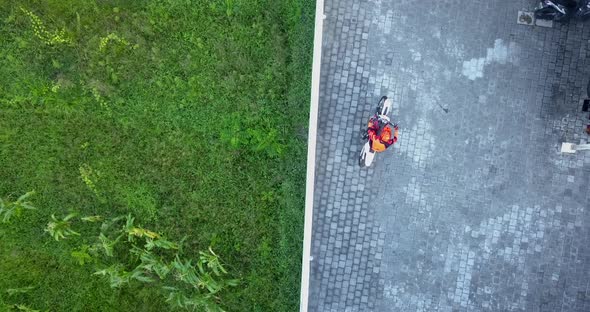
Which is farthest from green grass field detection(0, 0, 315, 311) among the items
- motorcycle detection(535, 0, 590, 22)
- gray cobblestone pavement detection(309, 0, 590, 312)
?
motorcycle detection(535, 0, 590, 22)

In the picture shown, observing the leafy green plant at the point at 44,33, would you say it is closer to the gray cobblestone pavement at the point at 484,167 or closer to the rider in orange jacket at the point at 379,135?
the rider in orange jacket at the point at 379,135

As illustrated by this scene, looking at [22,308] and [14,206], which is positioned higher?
[14,206]

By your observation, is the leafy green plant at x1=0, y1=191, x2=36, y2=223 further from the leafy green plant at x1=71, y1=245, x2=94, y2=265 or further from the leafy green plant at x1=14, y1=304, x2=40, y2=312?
the leafy green plant at x1=14, y1=304, x2=40, y2=312

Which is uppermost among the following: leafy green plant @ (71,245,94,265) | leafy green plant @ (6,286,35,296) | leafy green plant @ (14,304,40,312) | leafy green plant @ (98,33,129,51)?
leafy green plant @ (98,33,129,51)

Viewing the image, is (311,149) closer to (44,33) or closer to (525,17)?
(525,17)

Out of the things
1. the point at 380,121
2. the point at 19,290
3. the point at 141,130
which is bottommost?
the point at 19,290

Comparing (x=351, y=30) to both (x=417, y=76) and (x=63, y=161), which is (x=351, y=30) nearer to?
(x=417, y=76)

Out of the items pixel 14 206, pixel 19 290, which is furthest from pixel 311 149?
pixel 19 290
